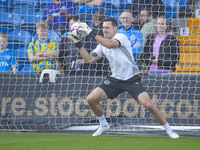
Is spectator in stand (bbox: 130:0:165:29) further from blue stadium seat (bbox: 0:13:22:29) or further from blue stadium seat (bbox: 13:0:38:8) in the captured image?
blue stadium seat (bbox: 0:13:22:29)

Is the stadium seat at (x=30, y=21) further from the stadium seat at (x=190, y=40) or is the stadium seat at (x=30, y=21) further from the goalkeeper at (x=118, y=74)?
A: the goalkeeper at (x=118, y=74)

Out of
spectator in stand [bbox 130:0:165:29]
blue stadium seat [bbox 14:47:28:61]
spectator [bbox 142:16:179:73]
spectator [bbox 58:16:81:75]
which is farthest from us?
blue stadium seat [bbox 14:47:28:61]

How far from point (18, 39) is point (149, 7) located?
3.33 metres

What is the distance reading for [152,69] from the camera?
8.54 metres

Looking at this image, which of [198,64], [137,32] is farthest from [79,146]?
Answer: [198,64]

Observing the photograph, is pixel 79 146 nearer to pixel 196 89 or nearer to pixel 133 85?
pixel 133 85

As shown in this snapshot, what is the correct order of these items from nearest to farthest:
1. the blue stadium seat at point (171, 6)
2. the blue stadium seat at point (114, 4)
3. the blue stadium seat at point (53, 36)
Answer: the blue stadium seat at point (53, 36) < the blue stadium seat at point (171, 6) < the blue stadium seat at point (114, 4)

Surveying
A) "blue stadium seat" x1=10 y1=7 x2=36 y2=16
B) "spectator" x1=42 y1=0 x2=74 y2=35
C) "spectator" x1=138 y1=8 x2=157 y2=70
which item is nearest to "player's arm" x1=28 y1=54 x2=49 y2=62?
"spectator" x1=42 y1=0 x2=74 y2=35

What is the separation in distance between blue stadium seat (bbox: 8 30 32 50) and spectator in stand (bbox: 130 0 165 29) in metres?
2.58

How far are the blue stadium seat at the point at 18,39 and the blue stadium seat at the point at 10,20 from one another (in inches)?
10.2

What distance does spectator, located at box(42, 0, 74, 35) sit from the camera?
10312 mm

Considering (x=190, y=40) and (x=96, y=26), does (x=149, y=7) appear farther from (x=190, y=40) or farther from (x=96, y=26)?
(x=190, y=40)

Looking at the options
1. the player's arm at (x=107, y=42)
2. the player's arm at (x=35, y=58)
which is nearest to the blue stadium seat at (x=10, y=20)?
the player's arm at (x=35, y=58)

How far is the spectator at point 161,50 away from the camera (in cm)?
841
